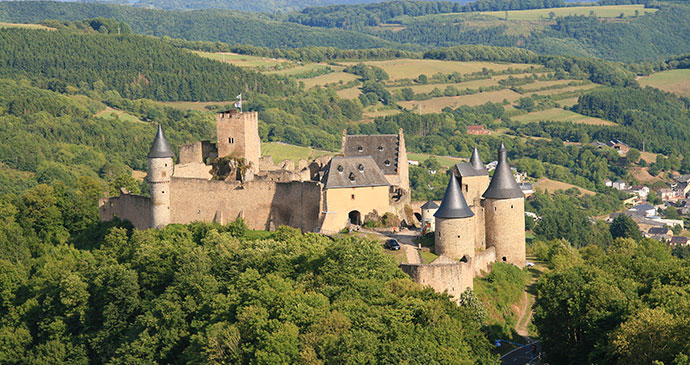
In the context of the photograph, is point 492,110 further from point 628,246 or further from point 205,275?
point 205,275

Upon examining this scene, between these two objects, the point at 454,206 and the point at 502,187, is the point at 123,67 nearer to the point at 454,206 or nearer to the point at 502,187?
the point at 502,187

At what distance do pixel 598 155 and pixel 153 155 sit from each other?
115 m

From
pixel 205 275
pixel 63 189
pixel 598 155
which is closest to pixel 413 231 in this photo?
pixel 205 275

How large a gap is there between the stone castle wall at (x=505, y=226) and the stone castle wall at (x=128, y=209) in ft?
64.2

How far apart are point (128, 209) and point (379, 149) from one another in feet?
50.2

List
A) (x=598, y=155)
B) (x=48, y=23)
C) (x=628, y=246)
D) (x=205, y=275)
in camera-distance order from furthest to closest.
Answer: (x=48, y=23), (x=598, y=155), (x=628, y=246), (x=205, y=275)

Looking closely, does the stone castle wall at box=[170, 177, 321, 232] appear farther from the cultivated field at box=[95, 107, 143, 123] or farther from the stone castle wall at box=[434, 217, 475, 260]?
the cultivated field at box=[95, 107, 143, 123]

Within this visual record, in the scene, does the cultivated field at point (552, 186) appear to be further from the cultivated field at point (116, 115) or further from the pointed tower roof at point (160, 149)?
the pointed tower roof at point (160, 149)

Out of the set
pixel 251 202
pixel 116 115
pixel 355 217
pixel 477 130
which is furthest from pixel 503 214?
pixel 477 130

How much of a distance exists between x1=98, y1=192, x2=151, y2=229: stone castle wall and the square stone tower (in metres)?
5.38

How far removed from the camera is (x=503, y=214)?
172ft

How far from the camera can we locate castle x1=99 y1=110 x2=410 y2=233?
55.4m

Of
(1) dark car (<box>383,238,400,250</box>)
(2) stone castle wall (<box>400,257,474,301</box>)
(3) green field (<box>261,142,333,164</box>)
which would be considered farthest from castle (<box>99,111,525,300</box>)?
(3) green field (<box>261,142,333,164</box>)

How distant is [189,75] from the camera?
175250mm
